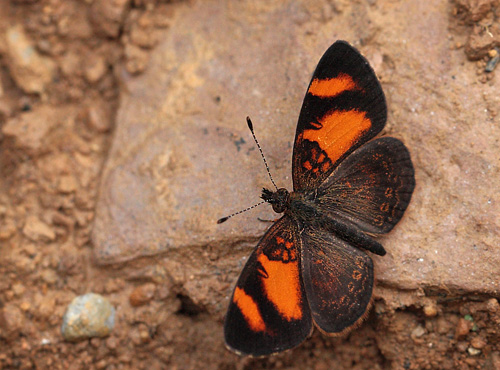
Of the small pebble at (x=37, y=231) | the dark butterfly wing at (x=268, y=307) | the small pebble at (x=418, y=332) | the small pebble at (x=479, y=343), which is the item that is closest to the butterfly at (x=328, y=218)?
the dark butterfly wing at (x=268, y=307)

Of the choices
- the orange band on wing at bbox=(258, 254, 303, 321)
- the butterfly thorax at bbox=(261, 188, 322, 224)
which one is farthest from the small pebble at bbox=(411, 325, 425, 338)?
the butterfly thorax at bbox=(261, 188, 322, 224)

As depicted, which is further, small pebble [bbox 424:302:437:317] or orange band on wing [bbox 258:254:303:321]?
small pebble [bbox 424:302:437:317]

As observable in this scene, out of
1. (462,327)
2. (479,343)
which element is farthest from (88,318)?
(479,343)

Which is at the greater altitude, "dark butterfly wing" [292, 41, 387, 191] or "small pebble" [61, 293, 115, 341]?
"dark butterfly wing" [292, 41, 387, 191]

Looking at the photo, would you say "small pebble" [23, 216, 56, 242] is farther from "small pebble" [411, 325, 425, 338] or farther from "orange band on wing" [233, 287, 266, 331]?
→ "small pebble" [411, 325, 425, 338]

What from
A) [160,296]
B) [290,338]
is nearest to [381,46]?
[290,338]

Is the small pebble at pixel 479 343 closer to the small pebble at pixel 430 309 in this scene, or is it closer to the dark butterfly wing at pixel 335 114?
the small pebble at pixel 430 309

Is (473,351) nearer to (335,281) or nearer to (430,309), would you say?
(430,309)
